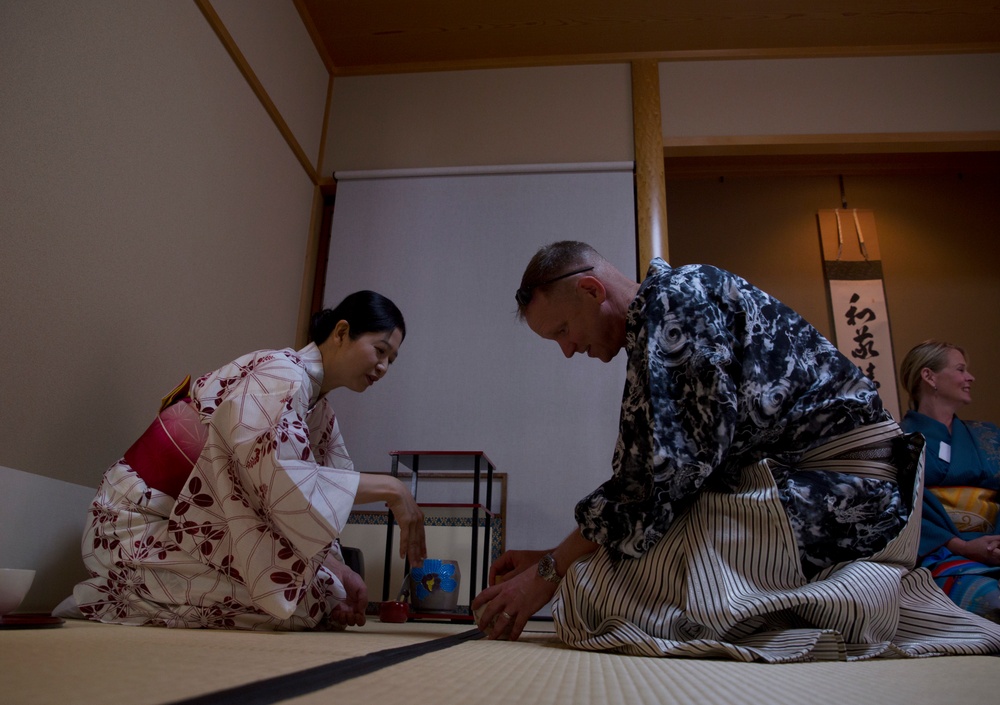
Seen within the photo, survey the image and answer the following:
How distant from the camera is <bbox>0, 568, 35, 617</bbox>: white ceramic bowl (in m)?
1.51

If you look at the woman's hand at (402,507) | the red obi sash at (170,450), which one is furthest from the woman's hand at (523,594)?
the red obi sash at (170,450)

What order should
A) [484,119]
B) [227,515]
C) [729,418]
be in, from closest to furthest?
[729,418], [227,515], [484,119]

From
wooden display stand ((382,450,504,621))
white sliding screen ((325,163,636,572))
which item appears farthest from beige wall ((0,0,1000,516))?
wooden display stand ((382,450,504,621))

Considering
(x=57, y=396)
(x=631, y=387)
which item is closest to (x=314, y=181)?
(x=57, y=396)

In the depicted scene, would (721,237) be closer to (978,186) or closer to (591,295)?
(978,186)

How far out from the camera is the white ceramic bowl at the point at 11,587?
151 cm

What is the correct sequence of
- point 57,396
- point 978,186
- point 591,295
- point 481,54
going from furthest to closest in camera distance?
point 978,186, point 481,54, point 57,396, point 591,295

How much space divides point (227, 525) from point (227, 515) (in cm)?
3

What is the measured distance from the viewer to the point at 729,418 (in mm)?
1453

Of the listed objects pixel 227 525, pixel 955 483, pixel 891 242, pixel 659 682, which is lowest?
pixel 659 682

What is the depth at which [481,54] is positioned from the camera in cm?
432

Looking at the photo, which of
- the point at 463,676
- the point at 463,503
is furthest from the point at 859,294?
the point at 463,676

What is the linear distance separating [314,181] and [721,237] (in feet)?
9.61

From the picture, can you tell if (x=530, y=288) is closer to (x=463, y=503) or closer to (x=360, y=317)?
(x=360, y=317)
